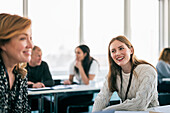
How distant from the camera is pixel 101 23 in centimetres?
522

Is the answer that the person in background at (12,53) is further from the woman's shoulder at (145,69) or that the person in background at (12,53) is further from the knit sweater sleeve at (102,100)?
the woman's shoulder at (145,69)

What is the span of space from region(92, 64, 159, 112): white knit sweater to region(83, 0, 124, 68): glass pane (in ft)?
10.2

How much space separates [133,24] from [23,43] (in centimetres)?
501

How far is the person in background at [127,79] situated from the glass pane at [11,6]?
121 inches

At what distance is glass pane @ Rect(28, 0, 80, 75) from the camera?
449 centimetres

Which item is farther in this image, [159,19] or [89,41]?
[159,19]

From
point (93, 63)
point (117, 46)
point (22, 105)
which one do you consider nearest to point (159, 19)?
point (93, 63)

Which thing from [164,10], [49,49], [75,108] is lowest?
[75,108]

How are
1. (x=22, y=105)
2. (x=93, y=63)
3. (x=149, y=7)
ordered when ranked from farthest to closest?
(x=149, y=7) < (x=93, y=63) < (x=22, y=105)

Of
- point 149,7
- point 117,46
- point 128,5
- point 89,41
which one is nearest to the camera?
point 117,46

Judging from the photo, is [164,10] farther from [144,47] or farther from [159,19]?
[144,47]

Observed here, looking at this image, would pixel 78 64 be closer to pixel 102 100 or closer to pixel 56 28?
pixel 56 28

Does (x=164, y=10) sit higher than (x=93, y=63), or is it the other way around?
(x=164, y=10)

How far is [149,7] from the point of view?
238 inches
